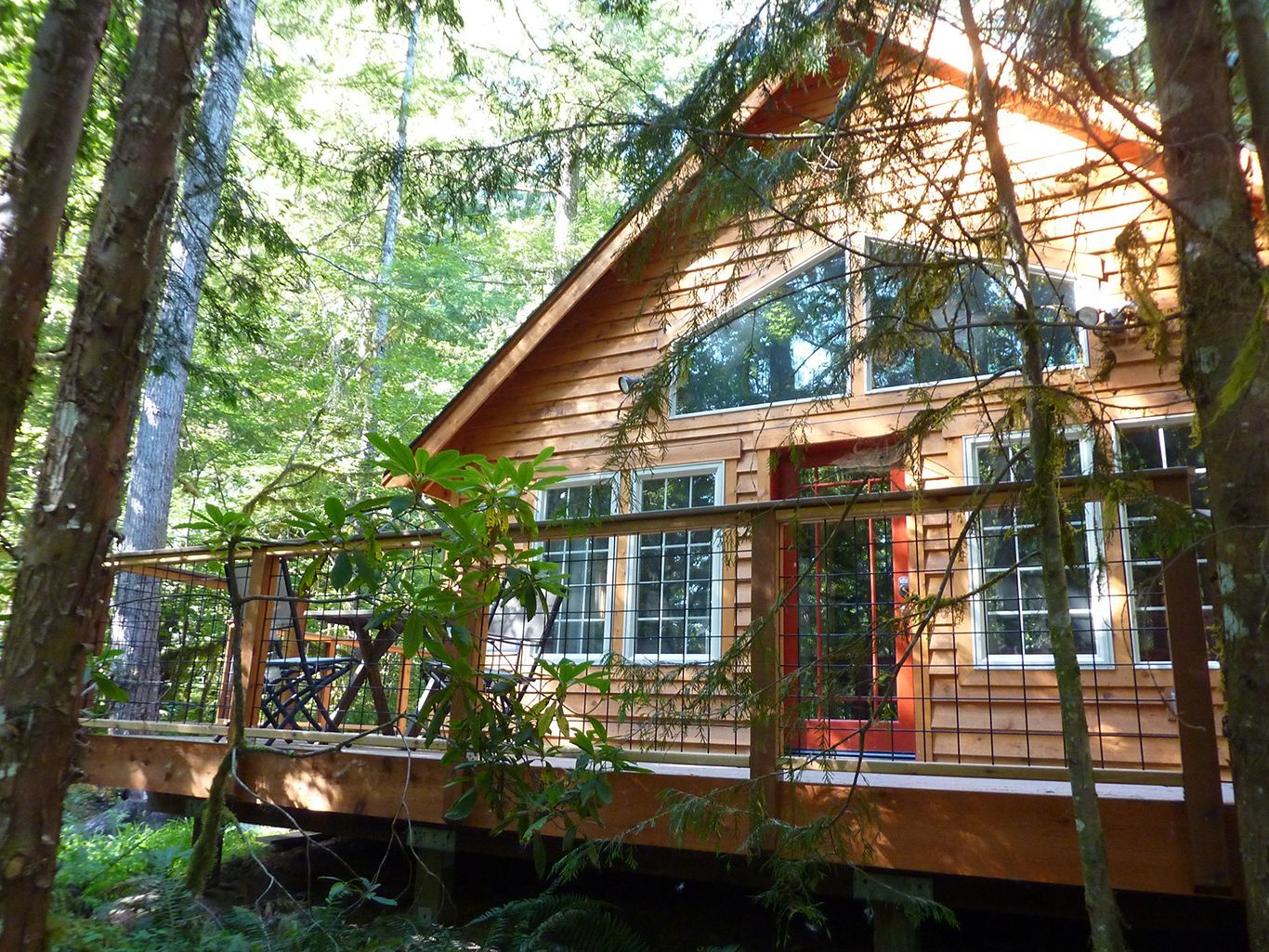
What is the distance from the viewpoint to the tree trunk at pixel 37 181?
2477 millimetres

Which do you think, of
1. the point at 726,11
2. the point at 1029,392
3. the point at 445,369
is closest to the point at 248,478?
the point at 445,369

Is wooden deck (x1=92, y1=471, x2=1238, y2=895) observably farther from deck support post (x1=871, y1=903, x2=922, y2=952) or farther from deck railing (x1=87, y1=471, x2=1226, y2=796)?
deck support post (x1=871, y1=903, x2=922, y2=952)

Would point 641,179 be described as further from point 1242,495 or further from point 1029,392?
point 1242,495

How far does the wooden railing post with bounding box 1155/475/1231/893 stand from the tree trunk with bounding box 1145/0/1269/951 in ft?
1.96

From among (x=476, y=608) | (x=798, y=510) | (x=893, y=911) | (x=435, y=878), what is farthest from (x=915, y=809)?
(x=435, y=878)

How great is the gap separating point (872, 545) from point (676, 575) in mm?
2981

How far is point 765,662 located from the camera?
3555 mm

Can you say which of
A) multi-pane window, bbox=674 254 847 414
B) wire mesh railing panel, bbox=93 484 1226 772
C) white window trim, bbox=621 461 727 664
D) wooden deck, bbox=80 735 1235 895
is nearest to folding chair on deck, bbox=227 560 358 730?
wire mesh railing panel, bbox=93 484 1226 772

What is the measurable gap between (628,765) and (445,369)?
1445 cm

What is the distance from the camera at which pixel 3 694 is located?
99.8 inches

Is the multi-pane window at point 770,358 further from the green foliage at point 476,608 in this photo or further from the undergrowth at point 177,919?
the undergrowth at point 177,919

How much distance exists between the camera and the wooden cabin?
10.4ft

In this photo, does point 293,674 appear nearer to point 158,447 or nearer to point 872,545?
point 872,545

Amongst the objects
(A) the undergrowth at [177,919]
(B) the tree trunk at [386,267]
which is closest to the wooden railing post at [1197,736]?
(A) the undergrowth at [177,919]
